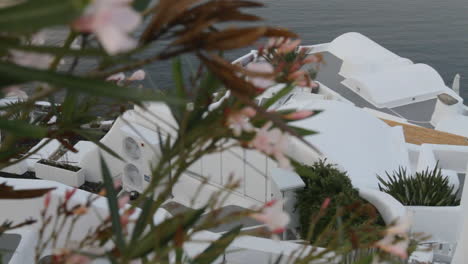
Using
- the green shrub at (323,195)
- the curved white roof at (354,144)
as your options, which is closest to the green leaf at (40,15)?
the green shrub at (323,195)

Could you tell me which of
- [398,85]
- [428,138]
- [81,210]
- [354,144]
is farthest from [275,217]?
[398,85]

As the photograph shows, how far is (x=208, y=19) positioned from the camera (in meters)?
0.88

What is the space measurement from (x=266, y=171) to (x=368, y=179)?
1.63 m

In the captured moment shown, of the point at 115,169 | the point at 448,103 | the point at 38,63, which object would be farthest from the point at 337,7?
the point at 38,63

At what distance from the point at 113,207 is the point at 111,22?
2.12 feet

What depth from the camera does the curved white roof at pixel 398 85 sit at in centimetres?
1466

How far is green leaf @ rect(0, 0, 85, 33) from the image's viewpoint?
21.5 inches

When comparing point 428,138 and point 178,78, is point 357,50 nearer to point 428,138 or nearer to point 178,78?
point 428,138

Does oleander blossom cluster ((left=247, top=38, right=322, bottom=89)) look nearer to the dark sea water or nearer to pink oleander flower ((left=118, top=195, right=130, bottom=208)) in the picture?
pink oleander flower ((left=118, top=195, right=130, bottom=208))

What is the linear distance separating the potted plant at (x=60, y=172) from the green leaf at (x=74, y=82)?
427 inches

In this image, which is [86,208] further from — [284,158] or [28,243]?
[28,243]

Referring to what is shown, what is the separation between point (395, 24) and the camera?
37250mm

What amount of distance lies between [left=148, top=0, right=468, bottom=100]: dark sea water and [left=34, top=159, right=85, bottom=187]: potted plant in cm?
1560

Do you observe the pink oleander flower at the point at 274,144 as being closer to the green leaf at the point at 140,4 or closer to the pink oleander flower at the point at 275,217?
the pink oleander flower at the point at 275,217
